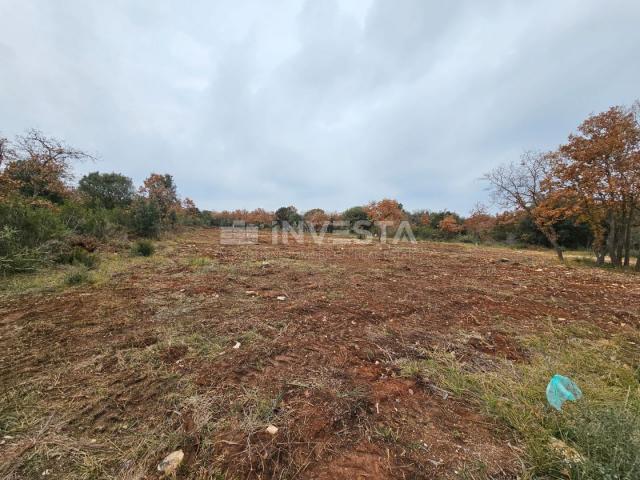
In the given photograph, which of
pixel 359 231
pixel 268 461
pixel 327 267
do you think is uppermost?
pixel 359 231

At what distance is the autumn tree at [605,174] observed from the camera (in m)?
8.52

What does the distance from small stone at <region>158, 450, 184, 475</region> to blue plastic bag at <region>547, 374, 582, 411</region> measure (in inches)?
86.9

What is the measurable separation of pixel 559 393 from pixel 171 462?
234cm

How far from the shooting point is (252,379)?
6.30 feet

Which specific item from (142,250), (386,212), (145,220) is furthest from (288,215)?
(142,250)

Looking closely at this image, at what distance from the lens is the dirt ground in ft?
4.25

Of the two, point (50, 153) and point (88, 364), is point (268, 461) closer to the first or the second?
point (88, 364)

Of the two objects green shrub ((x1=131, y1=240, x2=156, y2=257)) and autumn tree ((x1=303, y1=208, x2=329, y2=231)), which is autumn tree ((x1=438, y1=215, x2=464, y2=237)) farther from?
green shrub ((x1=131, y1=240, x2=156, y2=257))

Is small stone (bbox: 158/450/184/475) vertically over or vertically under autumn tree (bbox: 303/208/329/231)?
under

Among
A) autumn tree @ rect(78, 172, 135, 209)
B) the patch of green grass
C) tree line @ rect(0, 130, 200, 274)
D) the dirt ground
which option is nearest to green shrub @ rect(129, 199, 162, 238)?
tree line @ rect(0, 130, 200, 274)

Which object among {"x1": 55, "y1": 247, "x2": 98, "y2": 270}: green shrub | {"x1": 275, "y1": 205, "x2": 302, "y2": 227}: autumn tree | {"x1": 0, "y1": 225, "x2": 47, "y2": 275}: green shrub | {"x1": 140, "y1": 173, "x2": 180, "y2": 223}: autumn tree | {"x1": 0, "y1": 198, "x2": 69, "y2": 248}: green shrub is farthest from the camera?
{"x1": 275, "y1": 205, "x2": 302, "y2": 227}: autumn tree

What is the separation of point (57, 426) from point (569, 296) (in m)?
6.77

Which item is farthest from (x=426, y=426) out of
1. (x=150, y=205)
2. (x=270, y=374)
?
(x=150, y=205)

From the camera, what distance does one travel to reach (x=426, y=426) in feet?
5.00
